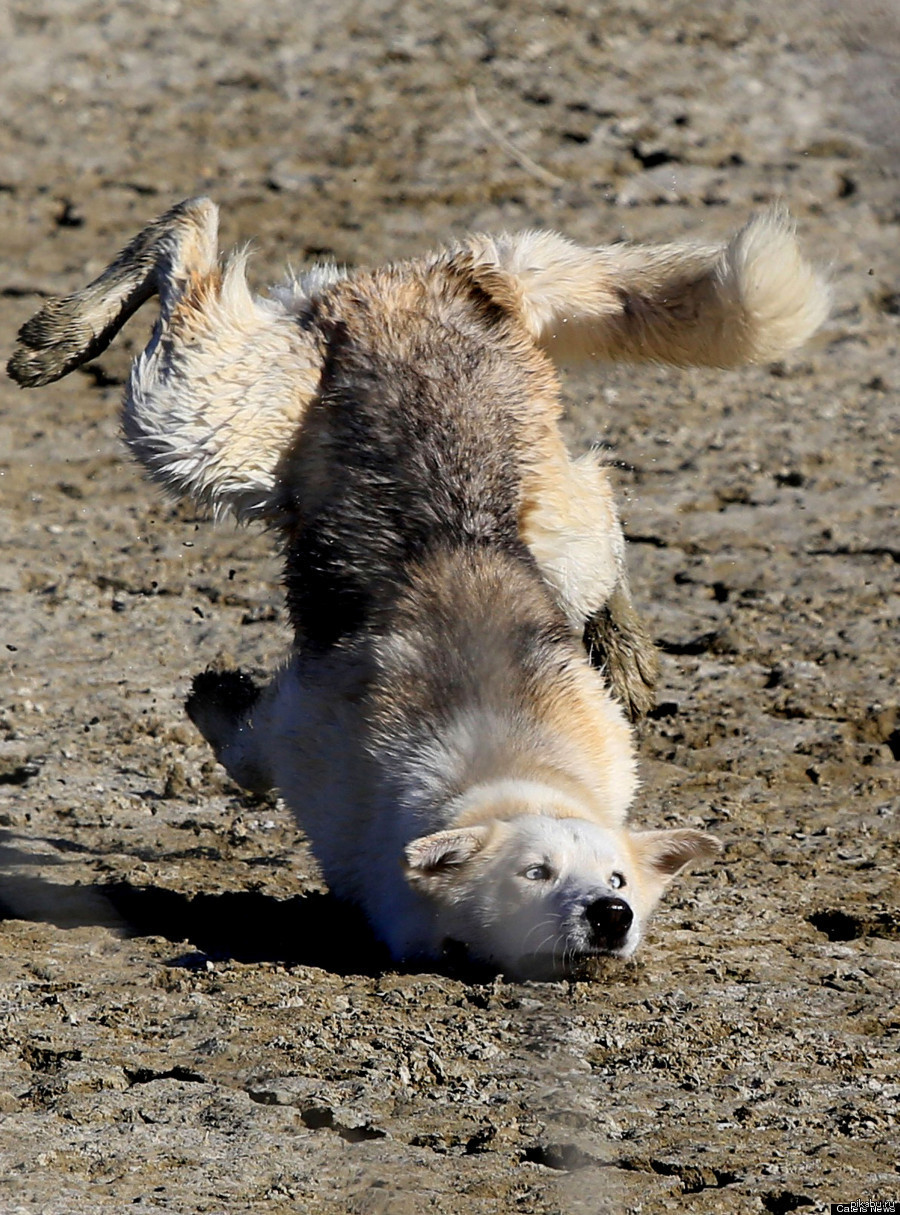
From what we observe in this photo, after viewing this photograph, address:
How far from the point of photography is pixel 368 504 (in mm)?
5566

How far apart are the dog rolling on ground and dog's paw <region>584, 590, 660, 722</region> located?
1 centimetres

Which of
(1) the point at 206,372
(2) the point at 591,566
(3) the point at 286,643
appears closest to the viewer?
(1) the point at 206,372

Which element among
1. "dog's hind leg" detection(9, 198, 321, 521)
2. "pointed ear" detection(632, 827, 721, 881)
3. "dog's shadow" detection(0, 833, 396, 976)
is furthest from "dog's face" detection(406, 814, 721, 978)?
"dog's hind leg" detection(9, 198, 321, 521)

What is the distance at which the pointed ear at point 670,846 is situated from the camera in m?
5.18

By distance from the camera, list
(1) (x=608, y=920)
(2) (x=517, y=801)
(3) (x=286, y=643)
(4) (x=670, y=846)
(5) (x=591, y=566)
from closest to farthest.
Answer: (1) (x=608, y=920) → (2) (x=517, y=801) → (4) (x=670, y=846) → (5) (x=591, y=566) → (3) (x=286, y=643)


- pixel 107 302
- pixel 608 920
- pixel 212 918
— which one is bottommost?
pixel 212 918

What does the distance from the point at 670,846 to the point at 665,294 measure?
6.93 feet

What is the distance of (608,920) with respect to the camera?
4.76m

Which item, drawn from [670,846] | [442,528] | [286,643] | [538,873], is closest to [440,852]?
[538,873]

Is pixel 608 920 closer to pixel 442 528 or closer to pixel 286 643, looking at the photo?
pixel 442 528

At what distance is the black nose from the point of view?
475 centimetres

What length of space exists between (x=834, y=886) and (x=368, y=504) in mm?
1964

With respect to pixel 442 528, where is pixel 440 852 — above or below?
below

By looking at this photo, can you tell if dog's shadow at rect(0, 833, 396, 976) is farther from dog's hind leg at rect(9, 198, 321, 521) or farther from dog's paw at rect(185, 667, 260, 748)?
dog's hind leg at rect(9, 198, 321, 521)
